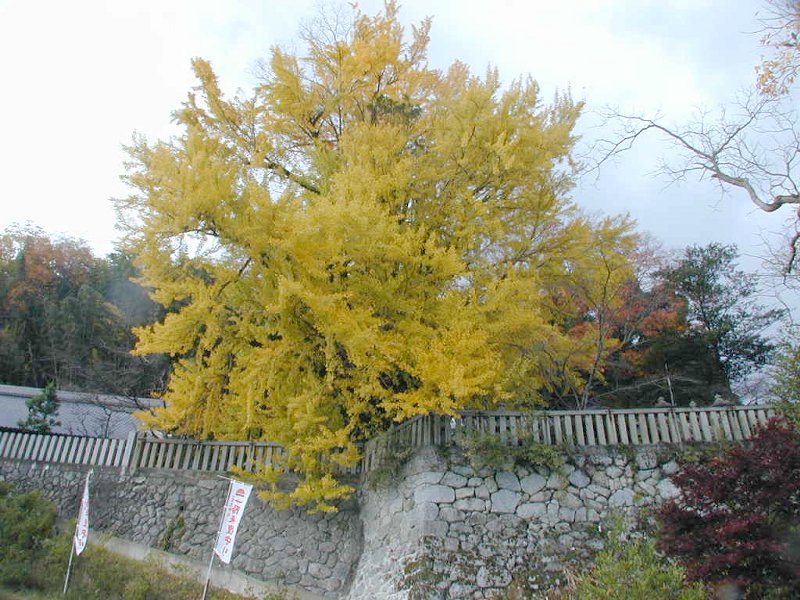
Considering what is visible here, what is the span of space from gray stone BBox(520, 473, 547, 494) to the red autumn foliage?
2.17m

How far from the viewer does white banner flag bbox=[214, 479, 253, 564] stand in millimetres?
7961

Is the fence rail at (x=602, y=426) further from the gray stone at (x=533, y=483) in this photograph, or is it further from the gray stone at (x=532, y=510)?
the gray stone at (x=532, y=510)

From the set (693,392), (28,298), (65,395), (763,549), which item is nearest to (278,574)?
(763,549)

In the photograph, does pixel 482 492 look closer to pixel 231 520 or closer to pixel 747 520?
pixel 231 520

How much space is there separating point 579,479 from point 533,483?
2.05ft

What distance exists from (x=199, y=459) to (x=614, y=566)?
290 inches

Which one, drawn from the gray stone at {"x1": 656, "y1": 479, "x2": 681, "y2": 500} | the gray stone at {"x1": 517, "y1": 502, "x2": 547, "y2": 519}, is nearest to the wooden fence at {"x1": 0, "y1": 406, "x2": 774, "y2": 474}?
the gray stone at {"x1": 656, "y1": 479, "x2": 681, "y2": 500}

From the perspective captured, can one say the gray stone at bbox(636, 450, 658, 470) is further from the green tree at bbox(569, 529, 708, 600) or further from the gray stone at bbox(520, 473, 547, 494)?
the gray stone at bbox(520, 473, 547, 494)

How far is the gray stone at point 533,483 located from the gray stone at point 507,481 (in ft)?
0.27

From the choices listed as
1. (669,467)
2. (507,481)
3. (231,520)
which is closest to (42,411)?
(231,520)

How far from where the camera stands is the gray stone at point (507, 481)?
8.60 m

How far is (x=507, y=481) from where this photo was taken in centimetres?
863

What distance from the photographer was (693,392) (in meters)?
14.6

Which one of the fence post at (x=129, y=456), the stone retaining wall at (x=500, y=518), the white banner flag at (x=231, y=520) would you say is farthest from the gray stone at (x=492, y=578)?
the fence post at (x=129, y=456)
